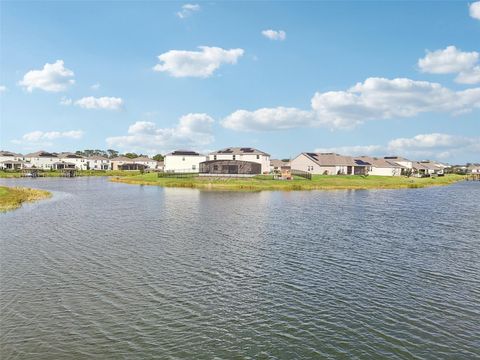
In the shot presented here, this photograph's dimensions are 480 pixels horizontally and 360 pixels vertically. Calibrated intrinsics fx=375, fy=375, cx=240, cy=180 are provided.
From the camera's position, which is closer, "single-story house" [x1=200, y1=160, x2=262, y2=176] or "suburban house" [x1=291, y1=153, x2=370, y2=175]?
"single-story house" [x1=200, y1=160, x2=262, y2=176]

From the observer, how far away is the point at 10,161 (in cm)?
17525

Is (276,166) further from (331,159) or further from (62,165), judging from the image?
(62,165)

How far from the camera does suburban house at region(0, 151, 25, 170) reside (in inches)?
6826

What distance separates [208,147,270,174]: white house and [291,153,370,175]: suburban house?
40.9ft

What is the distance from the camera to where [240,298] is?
18938mm

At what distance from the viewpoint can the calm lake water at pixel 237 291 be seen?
47.3ft

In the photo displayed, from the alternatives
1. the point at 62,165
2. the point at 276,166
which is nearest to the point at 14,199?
the point at 276,166

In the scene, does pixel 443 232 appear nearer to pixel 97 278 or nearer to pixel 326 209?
pixel 326 209

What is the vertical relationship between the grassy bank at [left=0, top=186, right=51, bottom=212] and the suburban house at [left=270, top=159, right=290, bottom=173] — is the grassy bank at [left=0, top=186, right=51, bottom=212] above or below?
below

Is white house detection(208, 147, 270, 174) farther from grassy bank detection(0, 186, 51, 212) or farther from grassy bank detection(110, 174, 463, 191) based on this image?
grassy bank detection(0, 186, 51, 212)

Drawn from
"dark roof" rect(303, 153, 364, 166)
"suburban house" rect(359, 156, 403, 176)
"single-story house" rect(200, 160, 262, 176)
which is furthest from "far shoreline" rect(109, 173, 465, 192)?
"suburban house" rect(359, 156, 403, 176)

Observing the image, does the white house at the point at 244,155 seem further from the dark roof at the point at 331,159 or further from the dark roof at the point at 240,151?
the dark roof at the point at 331,159

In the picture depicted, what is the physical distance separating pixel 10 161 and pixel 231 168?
123221 mm

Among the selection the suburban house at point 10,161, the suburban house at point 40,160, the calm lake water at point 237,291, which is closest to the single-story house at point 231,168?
the calm lake water at point 237,291
